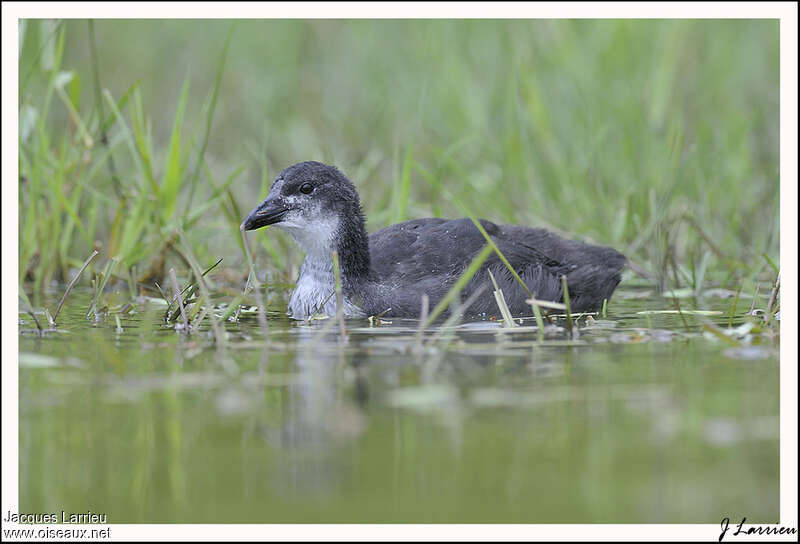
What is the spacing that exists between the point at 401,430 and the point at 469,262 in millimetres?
3081

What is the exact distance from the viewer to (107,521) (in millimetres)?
3035

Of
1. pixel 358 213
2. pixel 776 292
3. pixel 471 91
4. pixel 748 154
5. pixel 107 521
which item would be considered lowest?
pixel 107 521

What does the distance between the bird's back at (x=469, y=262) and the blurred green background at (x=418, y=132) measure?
373mm

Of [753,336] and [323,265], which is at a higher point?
[323,265]

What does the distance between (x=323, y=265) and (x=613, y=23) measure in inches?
183

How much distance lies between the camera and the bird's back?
6320mm

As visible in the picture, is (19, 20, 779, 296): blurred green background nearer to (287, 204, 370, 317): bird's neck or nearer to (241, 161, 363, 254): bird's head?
(241, 161, 363, 254): bird's head

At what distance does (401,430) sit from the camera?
3.49 meters

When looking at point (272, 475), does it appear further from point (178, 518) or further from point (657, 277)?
point (657, 277)

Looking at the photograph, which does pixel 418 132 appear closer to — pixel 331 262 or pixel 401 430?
pixel 331 262

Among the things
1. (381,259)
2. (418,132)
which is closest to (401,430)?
(381,259)

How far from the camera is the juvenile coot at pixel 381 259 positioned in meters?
6.28

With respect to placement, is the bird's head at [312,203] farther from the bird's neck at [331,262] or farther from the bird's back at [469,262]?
the bird's back at [469,262]

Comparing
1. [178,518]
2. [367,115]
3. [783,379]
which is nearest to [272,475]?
[178,518]
